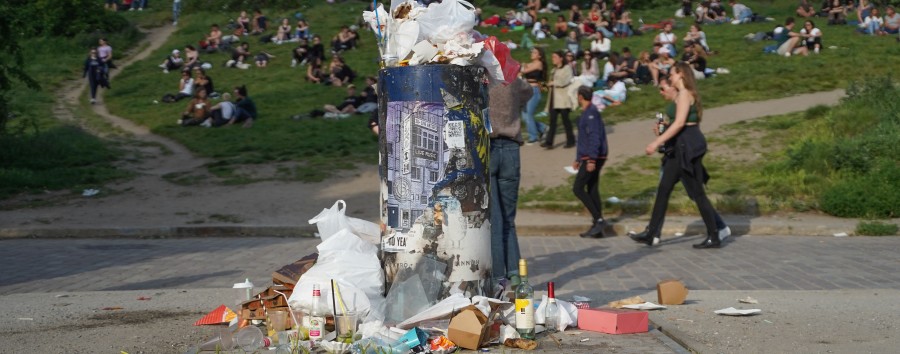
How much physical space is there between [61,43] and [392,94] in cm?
3577

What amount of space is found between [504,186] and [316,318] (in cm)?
252

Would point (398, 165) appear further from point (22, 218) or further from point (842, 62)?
point (842, 62)

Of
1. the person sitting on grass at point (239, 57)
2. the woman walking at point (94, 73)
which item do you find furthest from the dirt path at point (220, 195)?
the person sitting on grass at point (239, 57)

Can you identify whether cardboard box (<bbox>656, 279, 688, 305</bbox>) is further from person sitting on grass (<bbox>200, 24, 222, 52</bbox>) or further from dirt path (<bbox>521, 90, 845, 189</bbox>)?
person sitting on grass (<bbox>200, 24, 222, 52</bbox>)

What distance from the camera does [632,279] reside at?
9.75 m

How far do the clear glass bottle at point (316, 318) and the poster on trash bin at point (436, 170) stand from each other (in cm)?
52

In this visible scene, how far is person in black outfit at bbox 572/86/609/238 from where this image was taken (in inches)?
516

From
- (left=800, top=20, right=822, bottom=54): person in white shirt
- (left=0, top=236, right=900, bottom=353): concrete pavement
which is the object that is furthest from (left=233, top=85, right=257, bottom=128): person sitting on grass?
(left=800, top=20, right=822, bottom=54): person in white shirt

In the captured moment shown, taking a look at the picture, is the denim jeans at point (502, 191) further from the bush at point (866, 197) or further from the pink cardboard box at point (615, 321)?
the bush at point (866, 197)

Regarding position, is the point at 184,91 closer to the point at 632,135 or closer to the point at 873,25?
the point at 632,135

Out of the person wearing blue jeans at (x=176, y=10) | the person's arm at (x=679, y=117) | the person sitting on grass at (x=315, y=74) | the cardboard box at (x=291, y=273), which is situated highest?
the person wearing blue jeans at (x=176, y=10)

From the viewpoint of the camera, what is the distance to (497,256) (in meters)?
8.68

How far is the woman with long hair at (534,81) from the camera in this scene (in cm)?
1855

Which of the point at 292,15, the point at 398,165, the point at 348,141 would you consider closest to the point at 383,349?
the point at 398,165
